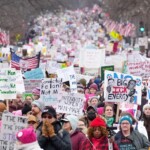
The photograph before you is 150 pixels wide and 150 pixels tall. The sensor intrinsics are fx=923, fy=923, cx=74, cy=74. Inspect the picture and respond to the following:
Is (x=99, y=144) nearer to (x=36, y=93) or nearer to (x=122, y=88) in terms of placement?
(x=122, y=88)

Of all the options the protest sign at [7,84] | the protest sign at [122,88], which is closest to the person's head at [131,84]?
the protest sign at [122,88]

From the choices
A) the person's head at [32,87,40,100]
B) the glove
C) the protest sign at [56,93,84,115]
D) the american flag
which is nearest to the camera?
the glove

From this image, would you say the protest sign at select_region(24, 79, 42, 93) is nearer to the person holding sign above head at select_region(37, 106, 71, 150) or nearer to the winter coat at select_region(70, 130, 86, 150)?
the winter coat at select_region(70, 130, 86, 150)

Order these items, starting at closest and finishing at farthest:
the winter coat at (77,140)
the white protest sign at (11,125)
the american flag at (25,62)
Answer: the white protest sign at (11,125)
the winter coat at (77,140)
the american flag at (25,62)

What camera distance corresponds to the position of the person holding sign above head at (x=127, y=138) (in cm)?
975

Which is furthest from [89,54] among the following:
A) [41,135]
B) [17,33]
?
[17,33]

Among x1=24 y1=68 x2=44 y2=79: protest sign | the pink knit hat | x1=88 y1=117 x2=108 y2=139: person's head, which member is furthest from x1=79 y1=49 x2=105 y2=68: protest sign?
the pink knit hat

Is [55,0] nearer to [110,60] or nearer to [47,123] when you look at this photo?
[110,60]

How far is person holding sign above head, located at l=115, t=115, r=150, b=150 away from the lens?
9.75m

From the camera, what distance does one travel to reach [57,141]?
29.1ft

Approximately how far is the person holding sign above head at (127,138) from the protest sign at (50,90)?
3513 mm

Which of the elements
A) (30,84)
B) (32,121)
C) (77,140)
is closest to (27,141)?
(77,140)

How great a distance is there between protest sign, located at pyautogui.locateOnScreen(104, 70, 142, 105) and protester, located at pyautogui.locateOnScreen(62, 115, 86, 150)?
11.8 feet

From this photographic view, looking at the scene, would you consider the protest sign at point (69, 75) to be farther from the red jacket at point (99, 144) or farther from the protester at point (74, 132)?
the red jacket at point (99, 144)
